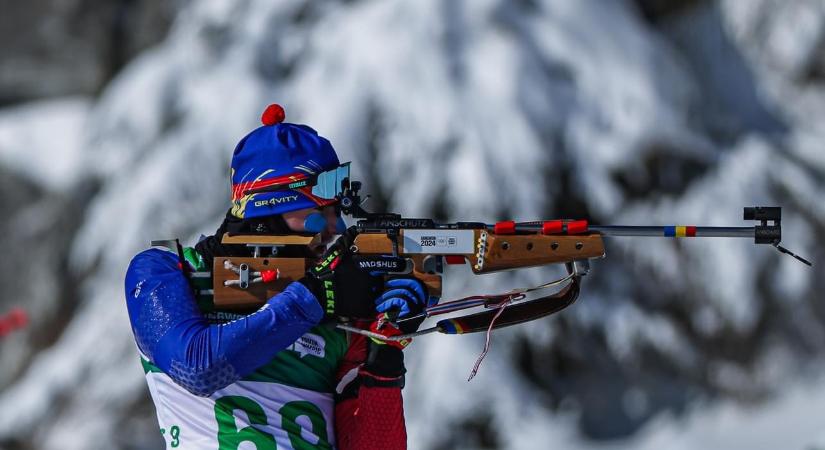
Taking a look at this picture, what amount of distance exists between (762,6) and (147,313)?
8.49 meters

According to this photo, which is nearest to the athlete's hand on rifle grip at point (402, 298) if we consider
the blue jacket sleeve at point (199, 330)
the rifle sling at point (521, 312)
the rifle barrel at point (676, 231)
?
the blue jacket sleeve at point (199, 330)

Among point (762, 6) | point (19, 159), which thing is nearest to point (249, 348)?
point (762, 6)

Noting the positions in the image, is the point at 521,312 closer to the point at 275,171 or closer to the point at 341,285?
the point at 341,285

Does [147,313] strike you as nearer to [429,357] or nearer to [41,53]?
[429,357]

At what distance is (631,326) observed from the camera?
899 cm

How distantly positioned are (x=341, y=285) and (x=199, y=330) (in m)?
0.37

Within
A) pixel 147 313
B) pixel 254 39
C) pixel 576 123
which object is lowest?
pixel 147 313

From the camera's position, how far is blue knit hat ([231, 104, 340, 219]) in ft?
→ 9.97

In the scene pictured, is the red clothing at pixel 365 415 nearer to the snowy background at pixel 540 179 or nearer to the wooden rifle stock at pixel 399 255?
the wooden rifle stock at pixel 399 255

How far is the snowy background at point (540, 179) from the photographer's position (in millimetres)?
8828

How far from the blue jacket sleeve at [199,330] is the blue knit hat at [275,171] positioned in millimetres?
311

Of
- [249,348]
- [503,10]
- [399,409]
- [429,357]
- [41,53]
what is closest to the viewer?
[249,348]

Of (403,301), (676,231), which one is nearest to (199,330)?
(403,301)

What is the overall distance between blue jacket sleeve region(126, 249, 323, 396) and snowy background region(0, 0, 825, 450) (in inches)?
230
